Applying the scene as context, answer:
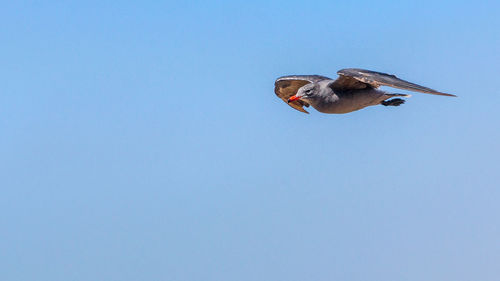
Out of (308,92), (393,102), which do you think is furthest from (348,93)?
(393,102)

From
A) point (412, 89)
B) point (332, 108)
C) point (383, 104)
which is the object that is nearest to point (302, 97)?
point (332, 108)

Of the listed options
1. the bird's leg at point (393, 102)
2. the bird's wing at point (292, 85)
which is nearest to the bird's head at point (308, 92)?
the bird's wing at point (292, 85)

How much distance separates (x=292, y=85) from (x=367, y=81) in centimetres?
597

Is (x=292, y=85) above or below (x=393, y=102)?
above

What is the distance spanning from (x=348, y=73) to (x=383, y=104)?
123 inches

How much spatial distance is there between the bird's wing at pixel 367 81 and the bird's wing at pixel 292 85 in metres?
2.36

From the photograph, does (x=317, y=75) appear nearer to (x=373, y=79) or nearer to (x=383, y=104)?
(x=383, y=104)

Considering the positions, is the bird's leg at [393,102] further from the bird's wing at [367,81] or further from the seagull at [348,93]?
the bird's wing at [367,81]

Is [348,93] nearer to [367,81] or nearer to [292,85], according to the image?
[367,81]

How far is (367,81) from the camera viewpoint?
20.5 metres

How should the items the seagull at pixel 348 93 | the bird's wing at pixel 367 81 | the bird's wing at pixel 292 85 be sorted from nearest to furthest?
the bird's wing at pixel 367 81 < the seagull at pixel 348 93 < the bird's wing at pixel 292 85

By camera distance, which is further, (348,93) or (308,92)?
(308,92)

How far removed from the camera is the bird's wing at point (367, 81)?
19156mm

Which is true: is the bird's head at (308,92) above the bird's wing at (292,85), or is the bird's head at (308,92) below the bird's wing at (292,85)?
below
